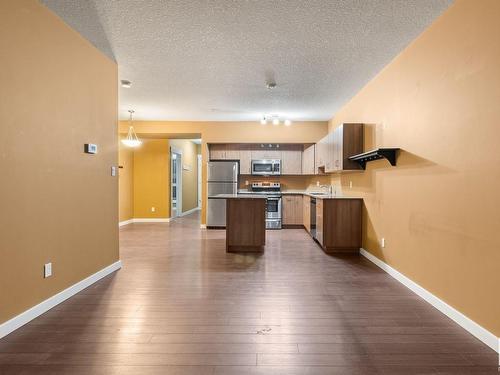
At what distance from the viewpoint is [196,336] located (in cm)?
Answer: 203

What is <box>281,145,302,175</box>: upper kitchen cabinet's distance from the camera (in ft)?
23.7

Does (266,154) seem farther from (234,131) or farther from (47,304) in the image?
(47,304)

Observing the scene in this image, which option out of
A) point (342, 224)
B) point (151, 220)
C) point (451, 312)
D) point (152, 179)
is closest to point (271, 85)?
point (342, 224)

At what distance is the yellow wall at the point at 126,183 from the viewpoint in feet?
24.0

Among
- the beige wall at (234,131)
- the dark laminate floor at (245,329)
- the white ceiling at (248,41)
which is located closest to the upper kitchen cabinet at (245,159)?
the beige wall at (234,131)

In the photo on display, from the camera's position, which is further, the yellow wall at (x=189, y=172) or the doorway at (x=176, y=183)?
the yellow wall at (x=189, y=172)

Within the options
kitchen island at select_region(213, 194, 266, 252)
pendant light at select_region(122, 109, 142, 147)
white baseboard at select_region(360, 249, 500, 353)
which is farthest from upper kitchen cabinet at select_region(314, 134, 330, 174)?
pendant light at select_region(122, 109, 142, 147)

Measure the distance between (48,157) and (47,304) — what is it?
51.1 inches

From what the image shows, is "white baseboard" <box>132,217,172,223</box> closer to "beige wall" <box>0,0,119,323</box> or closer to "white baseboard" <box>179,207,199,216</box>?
"white baseboard" <box>179,207,199,216</box>

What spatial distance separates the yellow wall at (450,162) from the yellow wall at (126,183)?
20.9 feet

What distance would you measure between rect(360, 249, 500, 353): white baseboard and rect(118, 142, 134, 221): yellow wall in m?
6.50

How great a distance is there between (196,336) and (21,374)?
1.04 metres

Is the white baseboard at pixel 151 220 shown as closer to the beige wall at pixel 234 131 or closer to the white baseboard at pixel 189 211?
the white baseboard at pixel 189 211

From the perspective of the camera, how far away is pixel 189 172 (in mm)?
10359
